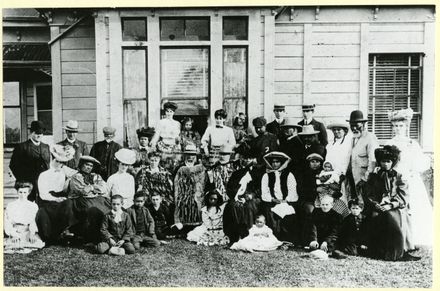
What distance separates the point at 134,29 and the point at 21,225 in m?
2.99

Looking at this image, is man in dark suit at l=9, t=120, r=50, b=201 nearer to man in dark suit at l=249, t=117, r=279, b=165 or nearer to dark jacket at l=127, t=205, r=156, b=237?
dark jacket at l=127, t=205, r=156, b=237

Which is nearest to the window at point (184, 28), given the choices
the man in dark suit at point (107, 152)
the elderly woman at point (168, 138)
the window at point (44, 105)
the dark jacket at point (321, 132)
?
the elderly woman at point (168, 138)

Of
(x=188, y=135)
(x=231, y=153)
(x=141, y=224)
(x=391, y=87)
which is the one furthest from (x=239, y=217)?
(x=391, y=87)

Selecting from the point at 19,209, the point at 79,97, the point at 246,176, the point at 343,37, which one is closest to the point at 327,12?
the point at 343,37

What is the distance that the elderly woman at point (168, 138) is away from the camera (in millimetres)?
6176

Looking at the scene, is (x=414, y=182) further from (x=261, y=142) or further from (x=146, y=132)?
(x=146, y=132)

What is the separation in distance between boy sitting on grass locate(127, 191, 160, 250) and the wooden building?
0.99m

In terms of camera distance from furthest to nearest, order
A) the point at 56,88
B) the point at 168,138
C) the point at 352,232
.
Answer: the point at 56,88, the point at 168,138, the point at 352,232

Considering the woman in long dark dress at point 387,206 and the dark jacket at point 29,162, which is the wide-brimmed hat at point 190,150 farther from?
the woman in long dark dress at point 387,206

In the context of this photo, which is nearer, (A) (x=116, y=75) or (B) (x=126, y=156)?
(B) (x=126, y=156)

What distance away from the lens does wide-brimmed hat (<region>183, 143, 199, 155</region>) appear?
6.12m

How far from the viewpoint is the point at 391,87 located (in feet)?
21.4

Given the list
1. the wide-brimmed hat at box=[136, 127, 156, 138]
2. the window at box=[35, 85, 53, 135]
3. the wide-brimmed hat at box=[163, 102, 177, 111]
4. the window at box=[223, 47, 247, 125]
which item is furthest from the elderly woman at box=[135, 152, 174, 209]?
the window at box=[35, 85, 53, 135]

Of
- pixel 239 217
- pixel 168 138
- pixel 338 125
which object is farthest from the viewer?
pixel 168 138
